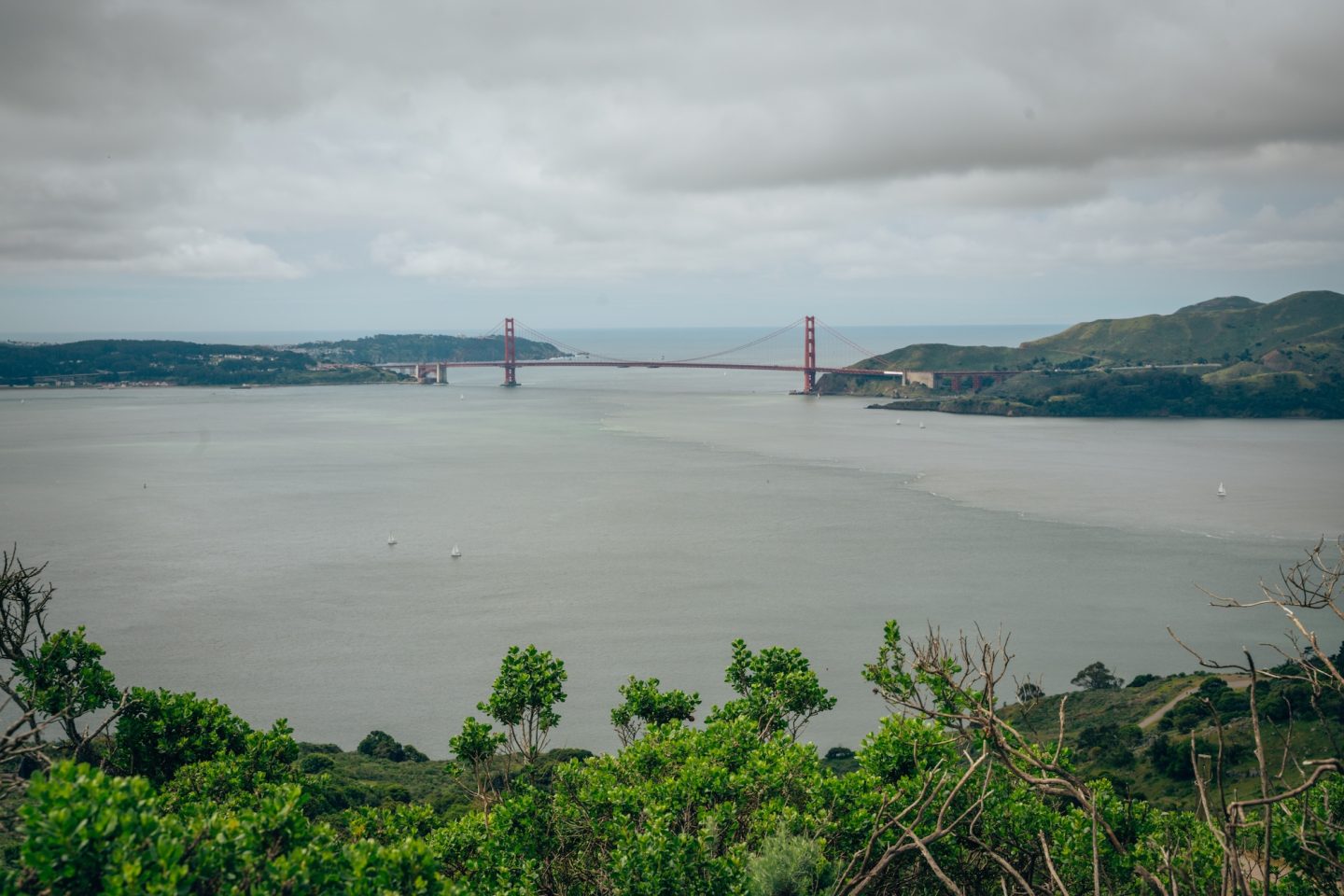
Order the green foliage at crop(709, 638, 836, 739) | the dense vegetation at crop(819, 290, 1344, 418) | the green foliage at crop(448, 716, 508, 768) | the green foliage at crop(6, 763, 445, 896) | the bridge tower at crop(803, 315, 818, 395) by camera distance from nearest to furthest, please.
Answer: the green foliage at crop(6, 763, 445, 896) < the green foliage at crop(448, 716, 508, 768) < the green foliage at crop(709, 638, 836, 739) < the dense vegetation at crop(819, 290, 1344, 418) < the bridge tower at crop(803, 315, 818, 395)

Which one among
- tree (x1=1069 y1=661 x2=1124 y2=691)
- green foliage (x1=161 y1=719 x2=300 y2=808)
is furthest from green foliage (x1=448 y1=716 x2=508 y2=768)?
tree (x1=1069 y1=661 x2=1124 y2=691)

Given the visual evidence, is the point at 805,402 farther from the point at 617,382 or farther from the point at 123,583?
the point at 123,583

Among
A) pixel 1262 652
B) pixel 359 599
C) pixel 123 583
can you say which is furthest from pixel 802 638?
pixel 123 583

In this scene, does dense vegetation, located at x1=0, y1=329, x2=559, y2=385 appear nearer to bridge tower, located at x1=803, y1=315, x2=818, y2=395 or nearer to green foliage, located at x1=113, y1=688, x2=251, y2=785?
bridge tower, located at x1=803, y1=315, x2=818, y2=395

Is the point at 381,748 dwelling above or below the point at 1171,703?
below

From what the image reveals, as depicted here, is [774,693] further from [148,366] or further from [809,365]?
[148,366]

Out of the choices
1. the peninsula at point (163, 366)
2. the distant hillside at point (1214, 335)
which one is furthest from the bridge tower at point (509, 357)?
the distant hillside at point (1214, 335)

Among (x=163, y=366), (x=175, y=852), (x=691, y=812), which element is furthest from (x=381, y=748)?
(x=163, y=366)
